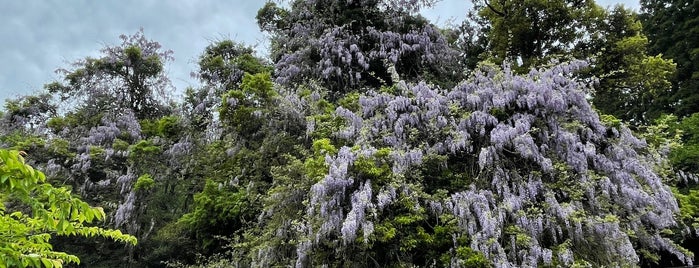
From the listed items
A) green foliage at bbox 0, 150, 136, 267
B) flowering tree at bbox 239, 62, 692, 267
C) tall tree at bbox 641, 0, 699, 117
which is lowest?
green foliage at bbox 0, 150, 136, 267

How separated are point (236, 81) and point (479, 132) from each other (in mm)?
7311

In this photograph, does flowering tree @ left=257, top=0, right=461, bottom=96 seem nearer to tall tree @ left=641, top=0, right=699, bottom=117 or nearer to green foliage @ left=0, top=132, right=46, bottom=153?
green foliage @ left=0, top=132, right=46, bottom=153

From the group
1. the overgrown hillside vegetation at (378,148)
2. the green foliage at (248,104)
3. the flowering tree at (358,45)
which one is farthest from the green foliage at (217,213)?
the flowering tree at (358,45)

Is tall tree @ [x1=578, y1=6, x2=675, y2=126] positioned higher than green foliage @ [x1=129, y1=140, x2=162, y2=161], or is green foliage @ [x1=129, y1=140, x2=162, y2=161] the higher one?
tall tree @ [x1=578, y1=6, x2=675, y2=126]

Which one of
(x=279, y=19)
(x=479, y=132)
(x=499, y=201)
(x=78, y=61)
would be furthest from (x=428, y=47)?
(x=78, y=61)

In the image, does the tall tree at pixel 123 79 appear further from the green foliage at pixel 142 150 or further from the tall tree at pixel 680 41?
the tall tree at pixel 680 41

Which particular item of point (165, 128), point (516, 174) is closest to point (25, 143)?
point (165, 128)

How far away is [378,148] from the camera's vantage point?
807cm

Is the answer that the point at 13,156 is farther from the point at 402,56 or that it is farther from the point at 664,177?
the point at 402,56

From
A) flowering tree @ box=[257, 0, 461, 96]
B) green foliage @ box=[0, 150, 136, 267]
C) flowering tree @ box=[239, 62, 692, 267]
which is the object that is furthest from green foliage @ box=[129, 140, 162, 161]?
green foliage @ box=[0, 150, 136, 267]

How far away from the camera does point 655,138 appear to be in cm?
869

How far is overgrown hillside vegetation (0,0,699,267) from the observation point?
22.1 feet

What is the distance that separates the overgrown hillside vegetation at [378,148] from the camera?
6.73 meters

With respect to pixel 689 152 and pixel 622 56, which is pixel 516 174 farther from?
pixel 689 152
